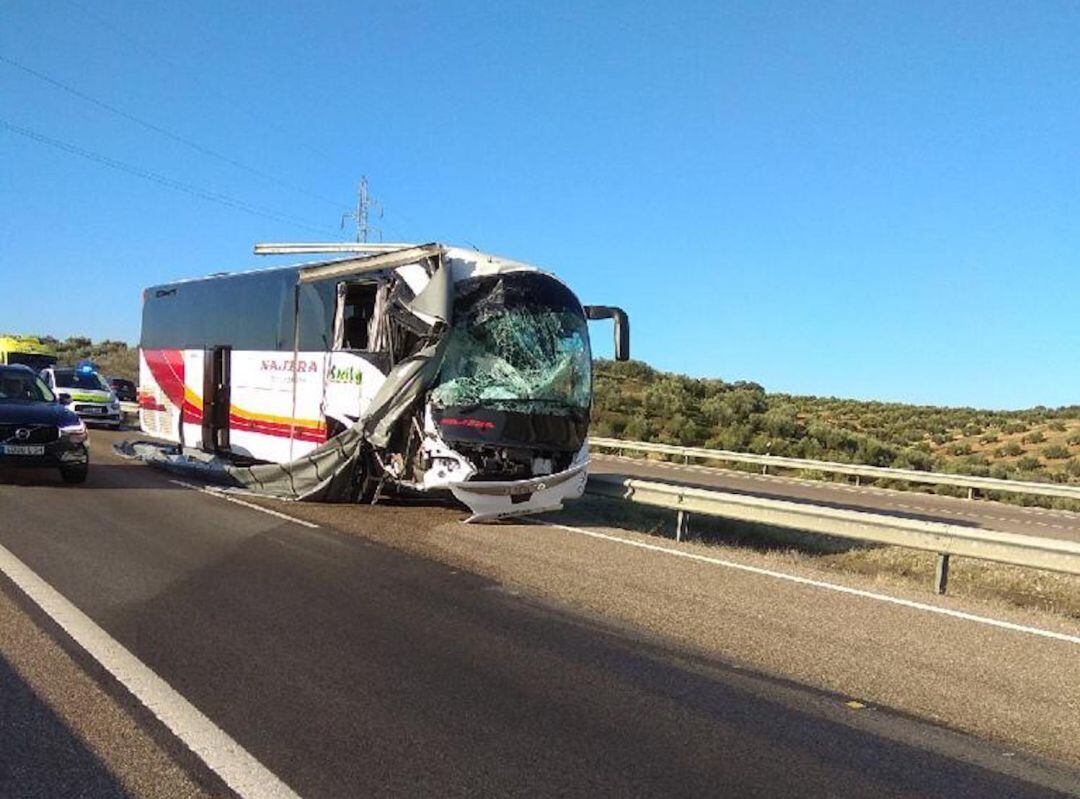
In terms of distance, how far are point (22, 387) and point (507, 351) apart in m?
8.34

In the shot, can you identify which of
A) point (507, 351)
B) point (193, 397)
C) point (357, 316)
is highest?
point (357, 316)

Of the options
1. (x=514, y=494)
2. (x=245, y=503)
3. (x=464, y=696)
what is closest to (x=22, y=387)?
(x=245, y=503)

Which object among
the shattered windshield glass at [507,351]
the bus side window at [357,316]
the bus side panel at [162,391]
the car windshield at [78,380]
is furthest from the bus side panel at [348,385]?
the car windshield at [78,380]

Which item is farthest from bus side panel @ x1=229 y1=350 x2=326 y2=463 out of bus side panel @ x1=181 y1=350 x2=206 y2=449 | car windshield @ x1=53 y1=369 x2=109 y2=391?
car windshield @ x1=53 y1=369 x2=109 y2=391

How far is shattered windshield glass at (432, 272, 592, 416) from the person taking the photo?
11445mm

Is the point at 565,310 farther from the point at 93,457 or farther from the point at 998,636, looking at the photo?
the point at 93,457

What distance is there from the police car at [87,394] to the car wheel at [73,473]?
15.1 metres

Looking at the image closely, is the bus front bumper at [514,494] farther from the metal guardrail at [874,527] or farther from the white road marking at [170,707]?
the white road marking at [170,707]

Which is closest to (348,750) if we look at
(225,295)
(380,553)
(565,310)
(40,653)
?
(40,653)

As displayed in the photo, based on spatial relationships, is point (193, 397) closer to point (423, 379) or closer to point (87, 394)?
point (423, 379)

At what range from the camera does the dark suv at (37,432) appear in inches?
512

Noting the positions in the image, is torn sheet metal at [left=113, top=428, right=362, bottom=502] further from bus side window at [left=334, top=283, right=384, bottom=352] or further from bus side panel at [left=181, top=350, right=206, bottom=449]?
bus side window at [left=334, top=283, right=384, bottom=352]

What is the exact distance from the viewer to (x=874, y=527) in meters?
10.8

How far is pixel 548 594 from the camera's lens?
26.4 ft
